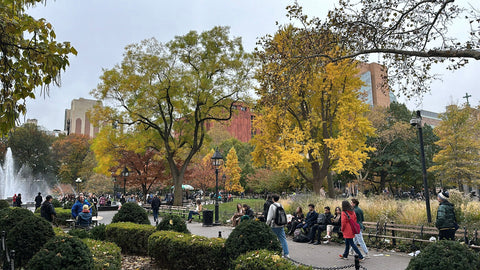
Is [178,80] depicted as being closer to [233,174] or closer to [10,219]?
[10,219]

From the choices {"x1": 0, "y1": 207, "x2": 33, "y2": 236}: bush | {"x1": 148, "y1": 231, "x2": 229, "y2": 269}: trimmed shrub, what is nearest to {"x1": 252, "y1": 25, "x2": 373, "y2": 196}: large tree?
{"x1": 148, "y1": 231, "x2": 229, "y2": 269}: trimmed shrub

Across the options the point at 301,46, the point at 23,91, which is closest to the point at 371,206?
the point at 301,46

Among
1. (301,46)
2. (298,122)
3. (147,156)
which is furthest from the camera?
(147,156)

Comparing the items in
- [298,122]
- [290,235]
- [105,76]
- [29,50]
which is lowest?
[290,235]

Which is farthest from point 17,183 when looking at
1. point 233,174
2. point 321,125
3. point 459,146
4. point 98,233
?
point 459,146

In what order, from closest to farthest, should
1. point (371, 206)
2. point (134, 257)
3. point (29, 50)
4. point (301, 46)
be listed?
point (29, 50) < point (134, 257) < point (301, 46) < point (371, 206)

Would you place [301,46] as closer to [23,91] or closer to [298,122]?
[23,91]

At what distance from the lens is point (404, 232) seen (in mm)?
10859

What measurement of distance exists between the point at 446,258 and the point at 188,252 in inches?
196

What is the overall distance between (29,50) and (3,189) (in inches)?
1971

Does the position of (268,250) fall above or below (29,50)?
below

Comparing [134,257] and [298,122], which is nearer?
[134,257]

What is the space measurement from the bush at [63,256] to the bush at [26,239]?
315 centimetres

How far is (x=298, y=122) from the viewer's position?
75.8 ft
